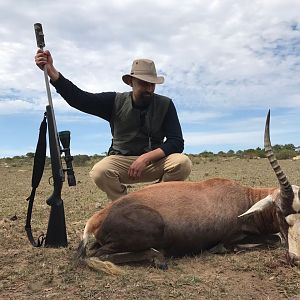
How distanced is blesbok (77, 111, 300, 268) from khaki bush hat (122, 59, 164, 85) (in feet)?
5.84

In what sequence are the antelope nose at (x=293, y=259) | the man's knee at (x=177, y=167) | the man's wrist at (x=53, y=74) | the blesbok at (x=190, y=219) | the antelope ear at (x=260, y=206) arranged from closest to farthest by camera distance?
the antelope nose at (x=293, y=259), the blesbok at (x=190, y=219), the antelope ear at (x=260, y=206), the man's wrist at (x=53, y=74), the man's knee at (x=177, y=167)

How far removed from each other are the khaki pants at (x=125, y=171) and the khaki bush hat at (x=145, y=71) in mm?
1139

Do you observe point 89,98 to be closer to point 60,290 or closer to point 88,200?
point 60,290

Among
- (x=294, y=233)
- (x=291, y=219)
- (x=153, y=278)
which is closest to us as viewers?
(x=153, y=278)

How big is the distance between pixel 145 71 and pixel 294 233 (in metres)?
3.25

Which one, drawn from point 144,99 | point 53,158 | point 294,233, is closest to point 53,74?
point 53,158

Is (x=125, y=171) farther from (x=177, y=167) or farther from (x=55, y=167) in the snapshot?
(x=55, y=167)

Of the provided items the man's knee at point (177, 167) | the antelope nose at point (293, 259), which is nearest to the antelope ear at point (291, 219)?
the antelope nose at point (293, 259)

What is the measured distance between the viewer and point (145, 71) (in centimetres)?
698

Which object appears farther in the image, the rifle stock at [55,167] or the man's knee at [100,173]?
the man's knee at [100,173]

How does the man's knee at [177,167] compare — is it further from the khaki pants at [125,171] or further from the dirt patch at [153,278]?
the dirt patch at [153,278]

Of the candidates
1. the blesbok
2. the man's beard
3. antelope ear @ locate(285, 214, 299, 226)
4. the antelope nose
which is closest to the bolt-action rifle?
the blesbok

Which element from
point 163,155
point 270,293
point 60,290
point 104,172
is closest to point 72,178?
point 104,172

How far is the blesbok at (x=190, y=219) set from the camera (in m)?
5.18
